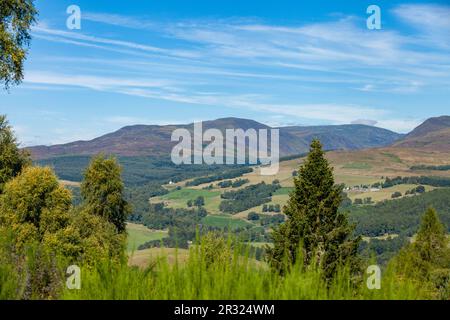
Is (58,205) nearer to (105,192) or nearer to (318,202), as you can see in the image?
(105,192)

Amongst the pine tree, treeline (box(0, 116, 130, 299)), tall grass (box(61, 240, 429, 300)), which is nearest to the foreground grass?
tall grass (box(61, 240, 429, 300))

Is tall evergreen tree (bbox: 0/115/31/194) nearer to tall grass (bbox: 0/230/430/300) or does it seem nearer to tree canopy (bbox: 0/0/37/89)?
tree canopy (bbox: 0/0/37/89)

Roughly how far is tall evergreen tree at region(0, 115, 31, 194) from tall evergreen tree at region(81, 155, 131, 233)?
6367mm

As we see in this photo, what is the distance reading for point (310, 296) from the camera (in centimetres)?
468

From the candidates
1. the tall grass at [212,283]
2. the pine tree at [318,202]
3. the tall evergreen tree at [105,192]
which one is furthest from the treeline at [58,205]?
the pine tree at [318,202]

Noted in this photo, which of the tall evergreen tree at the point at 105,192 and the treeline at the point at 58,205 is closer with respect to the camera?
the treeline at the point at 58,205

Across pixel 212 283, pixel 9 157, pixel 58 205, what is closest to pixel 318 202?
pixel 58 205

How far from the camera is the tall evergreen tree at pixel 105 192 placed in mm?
52656

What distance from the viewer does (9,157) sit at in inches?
1922

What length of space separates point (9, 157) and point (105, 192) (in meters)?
9.84

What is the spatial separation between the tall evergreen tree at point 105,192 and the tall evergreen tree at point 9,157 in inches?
251

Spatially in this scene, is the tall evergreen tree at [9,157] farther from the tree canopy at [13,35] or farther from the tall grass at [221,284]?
the tall grass at [221,284]

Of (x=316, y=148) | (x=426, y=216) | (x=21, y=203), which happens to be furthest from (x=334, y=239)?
(x=426, y=216)

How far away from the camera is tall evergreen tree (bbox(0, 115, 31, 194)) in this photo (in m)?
48.2
